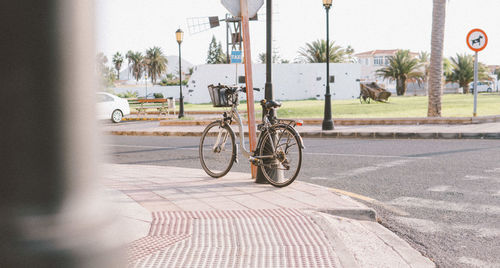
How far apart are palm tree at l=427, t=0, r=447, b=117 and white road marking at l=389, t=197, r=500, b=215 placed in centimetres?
1200

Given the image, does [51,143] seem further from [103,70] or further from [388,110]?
[388,110]

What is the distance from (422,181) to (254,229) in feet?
10.2

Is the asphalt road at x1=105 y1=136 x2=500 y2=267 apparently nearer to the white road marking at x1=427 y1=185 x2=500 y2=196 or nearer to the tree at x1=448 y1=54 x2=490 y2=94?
the white road marking at x1=427 y1=185 x2=500 y2=196

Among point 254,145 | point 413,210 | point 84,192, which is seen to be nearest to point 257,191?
point 254,145

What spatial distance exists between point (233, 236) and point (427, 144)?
7.59 meters

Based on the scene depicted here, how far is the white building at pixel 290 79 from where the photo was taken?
43.6 metres

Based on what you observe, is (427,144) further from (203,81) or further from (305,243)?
(203,81)

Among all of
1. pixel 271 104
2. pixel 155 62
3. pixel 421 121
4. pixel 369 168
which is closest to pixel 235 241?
pixel 271 104

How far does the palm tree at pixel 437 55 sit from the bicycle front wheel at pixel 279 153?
1204 cm

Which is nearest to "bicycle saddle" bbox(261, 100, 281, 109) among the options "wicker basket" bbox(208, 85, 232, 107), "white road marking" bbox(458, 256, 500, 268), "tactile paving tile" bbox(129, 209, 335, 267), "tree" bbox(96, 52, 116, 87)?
"wicker basket" bbox(208, 85, 232, 107)

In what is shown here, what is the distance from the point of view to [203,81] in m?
43.8

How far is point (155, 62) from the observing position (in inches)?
4114

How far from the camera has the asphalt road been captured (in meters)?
3.65

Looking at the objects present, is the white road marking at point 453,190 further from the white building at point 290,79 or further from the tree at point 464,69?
the tree at point 464,69
